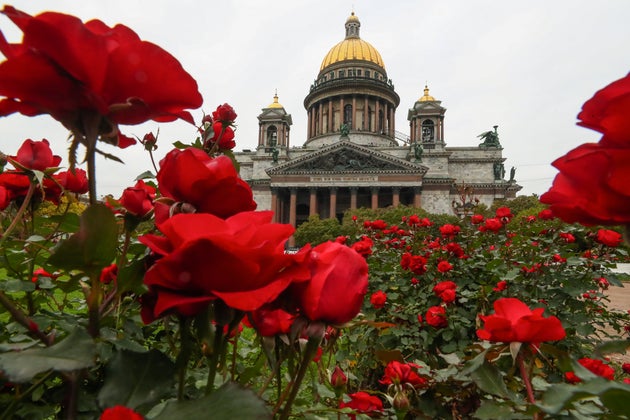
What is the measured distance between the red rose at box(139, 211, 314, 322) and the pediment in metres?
28.9

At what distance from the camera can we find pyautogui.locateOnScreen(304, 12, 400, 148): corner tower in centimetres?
3494

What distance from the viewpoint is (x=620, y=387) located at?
18.3 inches

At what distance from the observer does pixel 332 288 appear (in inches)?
22.9

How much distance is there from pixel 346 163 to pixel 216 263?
29499mm

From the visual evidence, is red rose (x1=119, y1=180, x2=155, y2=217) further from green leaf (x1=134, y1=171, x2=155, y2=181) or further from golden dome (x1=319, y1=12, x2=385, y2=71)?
golden dome (x1=319, y1=12, x2=385, y2=71)

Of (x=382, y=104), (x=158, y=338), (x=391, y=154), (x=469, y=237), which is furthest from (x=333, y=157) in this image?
(x=158, y=338)

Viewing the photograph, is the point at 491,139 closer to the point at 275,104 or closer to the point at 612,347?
the point at 275,104

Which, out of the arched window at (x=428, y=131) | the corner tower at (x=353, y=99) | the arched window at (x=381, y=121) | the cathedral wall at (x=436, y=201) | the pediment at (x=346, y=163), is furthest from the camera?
the arched window at (x=381, y=121)

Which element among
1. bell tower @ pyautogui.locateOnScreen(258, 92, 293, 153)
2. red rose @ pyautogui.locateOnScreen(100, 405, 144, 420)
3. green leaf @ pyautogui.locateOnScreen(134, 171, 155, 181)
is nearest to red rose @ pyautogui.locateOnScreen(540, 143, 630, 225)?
red rose @ pyautogui.locateOnScreen(100, 405, 144, 420)

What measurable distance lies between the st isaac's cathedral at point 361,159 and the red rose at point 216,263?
27.4 m

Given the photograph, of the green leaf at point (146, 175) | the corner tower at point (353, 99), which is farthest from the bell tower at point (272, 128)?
the green leaf at point (146, 175)

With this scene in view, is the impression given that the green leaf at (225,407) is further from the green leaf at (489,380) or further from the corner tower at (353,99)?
the corner tower at (353,99)

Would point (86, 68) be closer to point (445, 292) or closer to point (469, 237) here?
point (445, 292)

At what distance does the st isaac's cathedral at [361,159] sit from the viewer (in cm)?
2914
